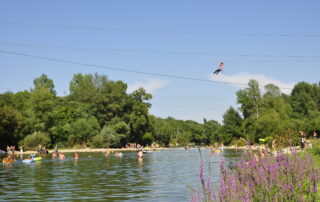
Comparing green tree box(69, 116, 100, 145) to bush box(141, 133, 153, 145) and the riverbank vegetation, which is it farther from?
bush box(141, 133, 153, 145)

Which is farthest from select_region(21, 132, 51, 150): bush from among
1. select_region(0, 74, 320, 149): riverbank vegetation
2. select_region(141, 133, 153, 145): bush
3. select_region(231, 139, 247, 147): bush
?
select_region(231, 139, 247, 147): bush

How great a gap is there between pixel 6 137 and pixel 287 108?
3169 inches

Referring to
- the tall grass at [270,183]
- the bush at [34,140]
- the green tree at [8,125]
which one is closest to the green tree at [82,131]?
the bush at [34,140]

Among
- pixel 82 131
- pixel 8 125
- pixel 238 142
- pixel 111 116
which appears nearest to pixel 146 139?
pixel 111 116

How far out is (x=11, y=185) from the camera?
30.0 metres

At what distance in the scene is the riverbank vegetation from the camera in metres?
102

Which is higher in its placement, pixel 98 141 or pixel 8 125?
pixel 8 125

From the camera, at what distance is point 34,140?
314ft

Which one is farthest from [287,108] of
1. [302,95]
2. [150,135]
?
[150,135]

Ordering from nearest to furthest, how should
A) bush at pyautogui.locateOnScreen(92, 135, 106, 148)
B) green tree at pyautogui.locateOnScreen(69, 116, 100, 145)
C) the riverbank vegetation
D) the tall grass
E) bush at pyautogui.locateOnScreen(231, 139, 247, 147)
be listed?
the tall grass < the riverbank vegetation < green tree at pyautogui.locateOnScreen(69, 116, 100, 145) < bush at pyautogui.locateOnScreen(92, 135, 106, 148) < bush at pyautogui.locateOnScreen(231, 139, 247, 147)

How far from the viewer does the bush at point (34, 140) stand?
95125 millimetres

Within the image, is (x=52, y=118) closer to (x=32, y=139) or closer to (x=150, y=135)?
(x=32, y=139)

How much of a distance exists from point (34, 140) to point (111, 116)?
35987 mm

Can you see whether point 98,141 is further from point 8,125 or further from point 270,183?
point 270,183
